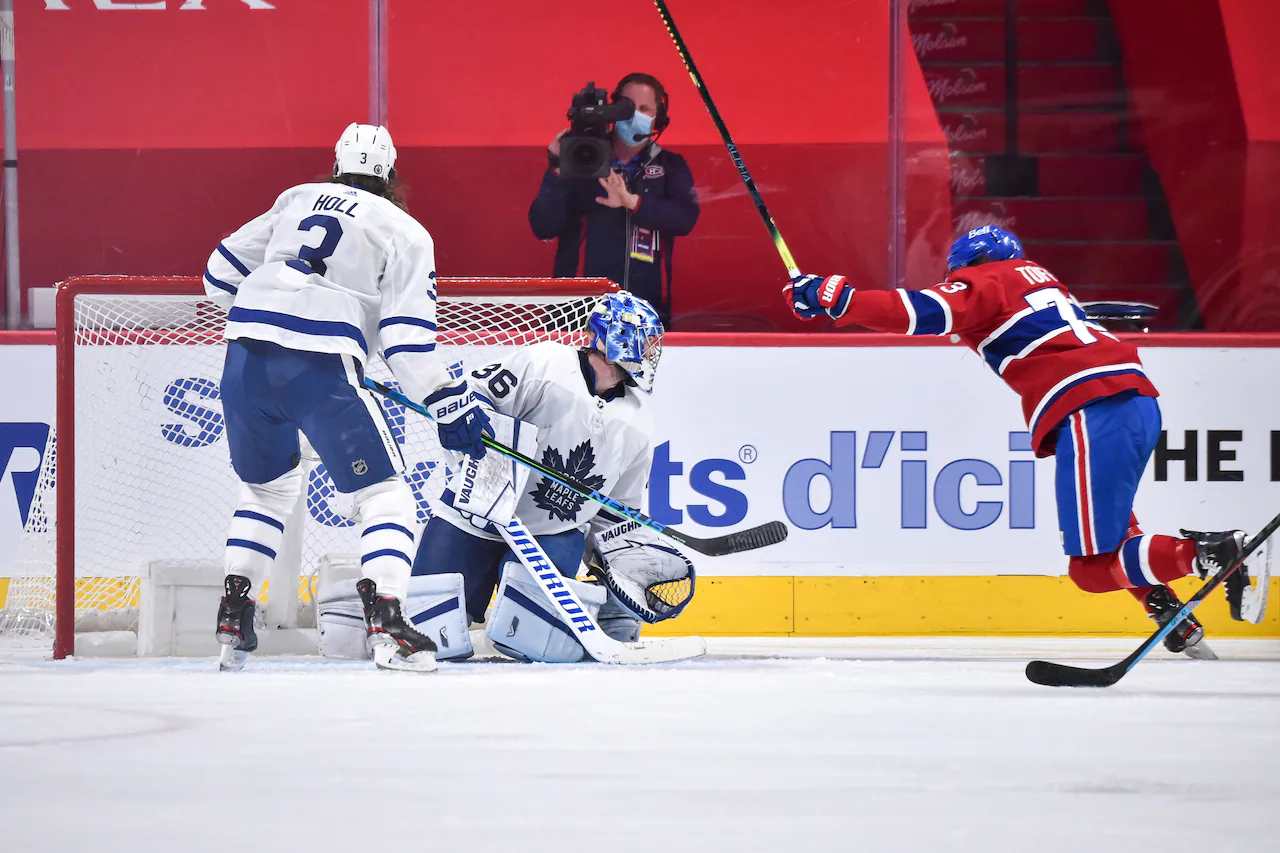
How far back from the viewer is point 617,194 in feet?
13.1

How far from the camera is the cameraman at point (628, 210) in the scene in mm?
3965

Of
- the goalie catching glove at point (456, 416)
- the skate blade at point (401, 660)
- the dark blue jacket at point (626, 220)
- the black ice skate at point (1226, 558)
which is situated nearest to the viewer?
the black ice skate at point (1226, 558)

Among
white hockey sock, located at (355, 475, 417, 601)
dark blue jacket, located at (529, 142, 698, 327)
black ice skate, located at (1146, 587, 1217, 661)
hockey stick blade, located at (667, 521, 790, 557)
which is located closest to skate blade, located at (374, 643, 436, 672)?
white hockey sock, located at (355, 475, 417, 601)

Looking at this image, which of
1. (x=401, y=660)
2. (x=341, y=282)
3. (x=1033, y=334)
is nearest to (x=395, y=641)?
(x=401, y=660)

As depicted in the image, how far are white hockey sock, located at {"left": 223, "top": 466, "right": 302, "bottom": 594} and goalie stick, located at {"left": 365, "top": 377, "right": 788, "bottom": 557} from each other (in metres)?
0.30

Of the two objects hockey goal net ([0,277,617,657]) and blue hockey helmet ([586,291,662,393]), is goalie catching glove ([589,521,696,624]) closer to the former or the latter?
blue hockey helmet ([586,291,662,393])

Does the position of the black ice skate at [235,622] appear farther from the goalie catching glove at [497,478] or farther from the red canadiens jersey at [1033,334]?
the red canadiens jersey at [1033,334]

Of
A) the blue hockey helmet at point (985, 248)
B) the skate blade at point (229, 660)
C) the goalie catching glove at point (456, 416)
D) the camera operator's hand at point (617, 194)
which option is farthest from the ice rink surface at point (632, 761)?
the camera operator's hand at point (617, 194)

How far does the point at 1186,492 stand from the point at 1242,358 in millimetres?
390

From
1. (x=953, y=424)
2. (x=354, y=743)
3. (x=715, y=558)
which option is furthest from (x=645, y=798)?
(x=953, y=424)

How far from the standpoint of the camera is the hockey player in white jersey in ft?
9.50

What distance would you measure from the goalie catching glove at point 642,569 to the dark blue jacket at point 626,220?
0.86 metres

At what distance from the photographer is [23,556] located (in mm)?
3445

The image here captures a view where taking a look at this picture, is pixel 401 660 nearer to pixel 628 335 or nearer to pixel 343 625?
pixel 343 625
